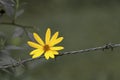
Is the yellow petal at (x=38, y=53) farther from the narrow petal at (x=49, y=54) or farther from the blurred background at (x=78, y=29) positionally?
the blurred background at (x=78, y=29)

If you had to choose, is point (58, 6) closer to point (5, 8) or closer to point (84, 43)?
point (84, 43)

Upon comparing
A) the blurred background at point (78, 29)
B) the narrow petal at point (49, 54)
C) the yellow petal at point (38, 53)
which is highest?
the blurred background at point (78, 29)

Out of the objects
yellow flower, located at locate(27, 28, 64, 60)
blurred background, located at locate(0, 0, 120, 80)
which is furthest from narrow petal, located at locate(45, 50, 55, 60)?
blurred background, located at locate(0, 0, 120, 80)

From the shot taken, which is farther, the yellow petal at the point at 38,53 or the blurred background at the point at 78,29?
the blurred background at the point at 78,29

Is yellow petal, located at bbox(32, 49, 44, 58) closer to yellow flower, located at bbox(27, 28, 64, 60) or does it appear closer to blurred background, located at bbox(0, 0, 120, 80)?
yellow flower, located at bbox(27, 28, 64, 60)

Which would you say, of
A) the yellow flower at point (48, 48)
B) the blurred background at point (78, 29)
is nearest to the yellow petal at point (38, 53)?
the yellow flower at point (48, 48)

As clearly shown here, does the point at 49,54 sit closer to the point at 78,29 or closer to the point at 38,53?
the point at 38,53

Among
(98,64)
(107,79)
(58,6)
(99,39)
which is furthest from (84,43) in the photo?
(107,79)

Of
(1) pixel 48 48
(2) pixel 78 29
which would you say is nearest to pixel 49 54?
(1) pixel 48 48
